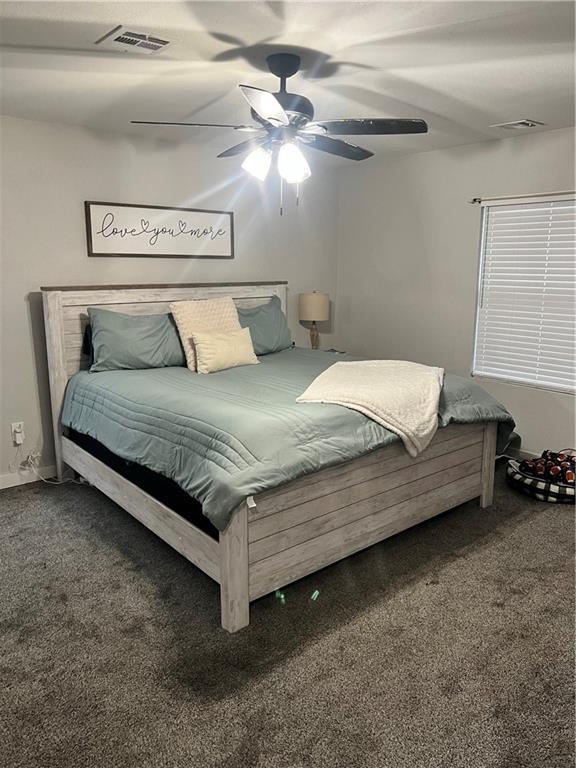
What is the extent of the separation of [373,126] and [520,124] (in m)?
1.63

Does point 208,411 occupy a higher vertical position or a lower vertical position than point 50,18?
lower

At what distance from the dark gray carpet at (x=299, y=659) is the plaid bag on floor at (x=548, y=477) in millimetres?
434

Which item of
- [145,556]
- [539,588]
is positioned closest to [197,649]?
[145,556]

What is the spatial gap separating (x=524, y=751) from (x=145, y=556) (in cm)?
182

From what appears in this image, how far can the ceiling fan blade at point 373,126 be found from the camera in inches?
94.6

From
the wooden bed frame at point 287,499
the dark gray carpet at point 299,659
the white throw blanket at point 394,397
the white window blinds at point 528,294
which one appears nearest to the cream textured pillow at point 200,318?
the wooden bed frame at point 287,499

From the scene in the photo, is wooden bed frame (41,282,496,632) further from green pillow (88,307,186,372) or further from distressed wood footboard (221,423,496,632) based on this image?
green pillow (88,307,186,372)

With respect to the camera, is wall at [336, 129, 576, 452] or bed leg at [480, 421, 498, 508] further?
wall at [336, 129, 576, 452]

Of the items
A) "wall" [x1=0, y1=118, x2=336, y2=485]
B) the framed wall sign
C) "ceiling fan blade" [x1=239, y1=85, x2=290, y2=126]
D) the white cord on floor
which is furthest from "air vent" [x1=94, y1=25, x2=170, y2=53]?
the white cord on floor

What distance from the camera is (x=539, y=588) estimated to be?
253 cm

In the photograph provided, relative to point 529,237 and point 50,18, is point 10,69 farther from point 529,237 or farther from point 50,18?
point 529,237

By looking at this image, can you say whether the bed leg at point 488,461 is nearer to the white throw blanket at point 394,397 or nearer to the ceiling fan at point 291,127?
the white throw blanket at point 394,397

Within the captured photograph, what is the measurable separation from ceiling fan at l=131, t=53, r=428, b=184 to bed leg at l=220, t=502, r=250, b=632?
1586 mm

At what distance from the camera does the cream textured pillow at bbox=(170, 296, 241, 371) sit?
147 inches
